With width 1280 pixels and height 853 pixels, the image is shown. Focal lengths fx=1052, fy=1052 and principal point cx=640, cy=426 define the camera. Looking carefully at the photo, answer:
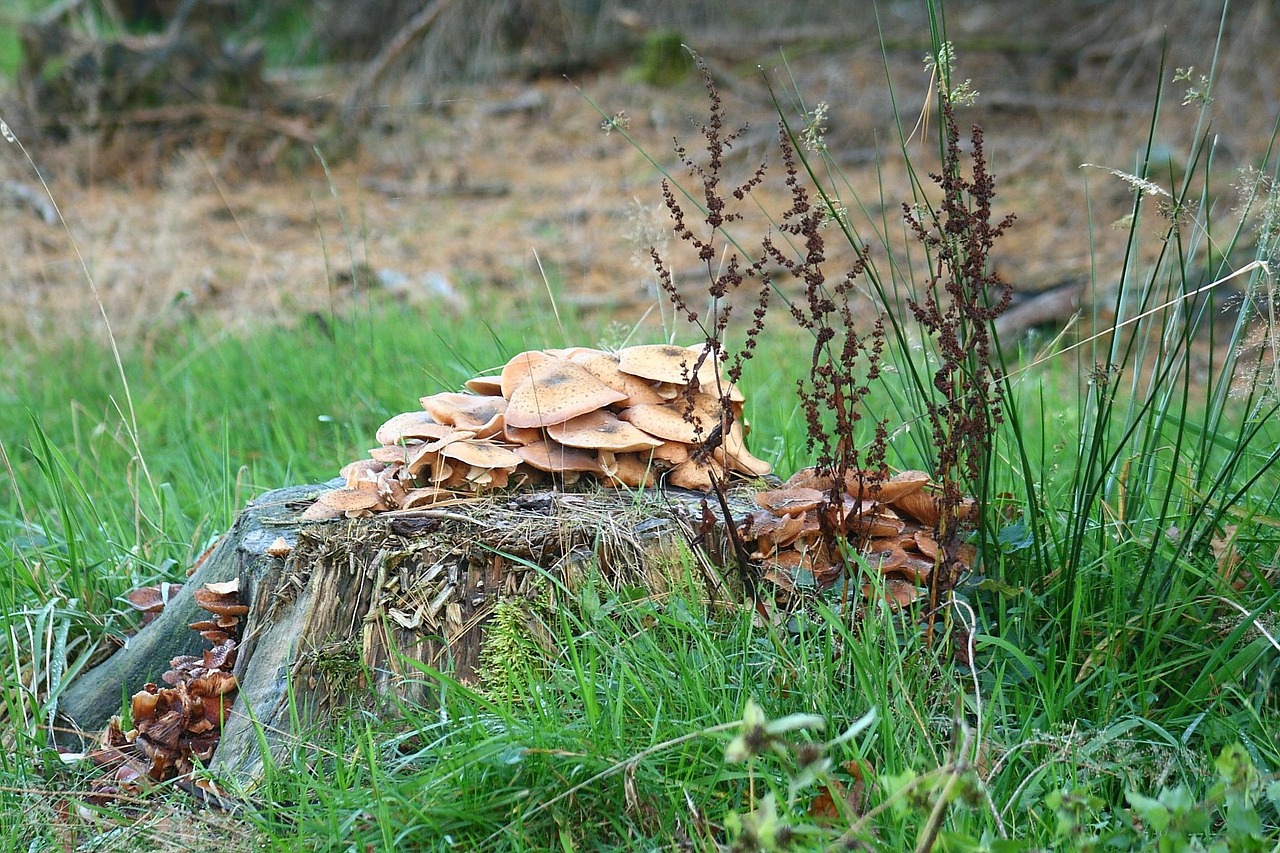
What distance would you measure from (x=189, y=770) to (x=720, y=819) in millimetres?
1381

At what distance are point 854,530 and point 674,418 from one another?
55 cm

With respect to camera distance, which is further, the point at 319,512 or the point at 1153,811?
the point at 319,512

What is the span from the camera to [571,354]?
117 inches

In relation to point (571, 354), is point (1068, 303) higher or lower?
lower

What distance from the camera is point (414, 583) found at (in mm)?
2574

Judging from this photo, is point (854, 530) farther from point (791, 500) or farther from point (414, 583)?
point (414, 583)

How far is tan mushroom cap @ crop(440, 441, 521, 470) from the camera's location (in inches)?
103

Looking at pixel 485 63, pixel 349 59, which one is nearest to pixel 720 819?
pixel 485 63

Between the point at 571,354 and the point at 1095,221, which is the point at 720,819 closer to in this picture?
the point at 571,354

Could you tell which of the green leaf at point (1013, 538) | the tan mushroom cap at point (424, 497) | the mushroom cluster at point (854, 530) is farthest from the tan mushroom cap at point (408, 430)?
the green leaf at point (1013, 538)

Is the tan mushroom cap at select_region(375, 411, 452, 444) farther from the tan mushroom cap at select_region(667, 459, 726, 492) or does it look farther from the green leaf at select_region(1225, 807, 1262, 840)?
the green leaf at select_region(1225, 807, 1262, 840)

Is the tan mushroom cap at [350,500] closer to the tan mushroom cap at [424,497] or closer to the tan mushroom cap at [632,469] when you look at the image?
the tan mushroom cap at [424,497]

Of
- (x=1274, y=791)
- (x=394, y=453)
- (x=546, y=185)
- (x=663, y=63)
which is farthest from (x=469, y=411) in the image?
(x=663, y=63)

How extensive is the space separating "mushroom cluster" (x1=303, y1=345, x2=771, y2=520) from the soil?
13.0 ft
